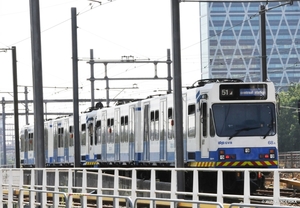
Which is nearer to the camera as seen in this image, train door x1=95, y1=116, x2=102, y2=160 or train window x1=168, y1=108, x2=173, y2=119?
train window x1=168, y1=108, x2=173, y2=119

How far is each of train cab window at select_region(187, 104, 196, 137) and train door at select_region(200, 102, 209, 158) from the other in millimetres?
447

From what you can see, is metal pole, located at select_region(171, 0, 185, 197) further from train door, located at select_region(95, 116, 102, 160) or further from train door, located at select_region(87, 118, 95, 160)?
train door, located at select_region(87, 118, 95, 160)

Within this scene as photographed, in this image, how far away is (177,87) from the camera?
23.5 meters

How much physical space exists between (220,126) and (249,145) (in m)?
0.96

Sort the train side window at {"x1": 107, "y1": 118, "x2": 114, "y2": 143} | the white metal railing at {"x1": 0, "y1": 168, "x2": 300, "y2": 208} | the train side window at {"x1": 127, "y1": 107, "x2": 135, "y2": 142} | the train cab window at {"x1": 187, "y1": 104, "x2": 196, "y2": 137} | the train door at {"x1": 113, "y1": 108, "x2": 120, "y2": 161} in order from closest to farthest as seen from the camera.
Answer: the white metal railing at {"x1": 0, "y1": 168, "x2": 300, "y2": 208} → the train cab window at {"x1": 187, "y1": 104, "x2": 196, "y2": 137} → the train side window at {"x1": 127, "y1": 107, "x2": 135, "y2": 142} → the train door at {"x1": 113, "y1": 108, "x2": 120, "y2": 161} → the train side window at {"x1": 107, "y1": 118, "x2": 114, "y2": 143}

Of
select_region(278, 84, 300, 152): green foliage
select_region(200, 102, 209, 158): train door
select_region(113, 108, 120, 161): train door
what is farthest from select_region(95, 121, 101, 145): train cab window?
select_region(278, 84, 300, 152): green foliage

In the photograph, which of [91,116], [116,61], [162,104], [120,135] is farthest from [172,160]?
[116,61]

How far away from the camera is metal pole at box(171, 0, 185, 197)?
23438 millimetres

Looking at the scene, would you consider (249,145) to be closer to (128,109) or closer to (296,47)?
(128,109)

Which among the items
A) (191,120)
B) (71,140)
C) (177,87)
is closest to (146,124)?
(191,120)

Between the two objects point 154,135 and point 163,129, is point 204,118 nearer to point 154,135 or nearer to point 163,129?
point 163,129

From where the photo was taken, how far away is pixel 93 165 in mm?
44969

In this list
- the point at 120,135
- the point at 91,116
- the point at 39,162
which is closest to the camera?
the point at 39,162

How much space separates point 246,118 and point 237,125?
0.32m
